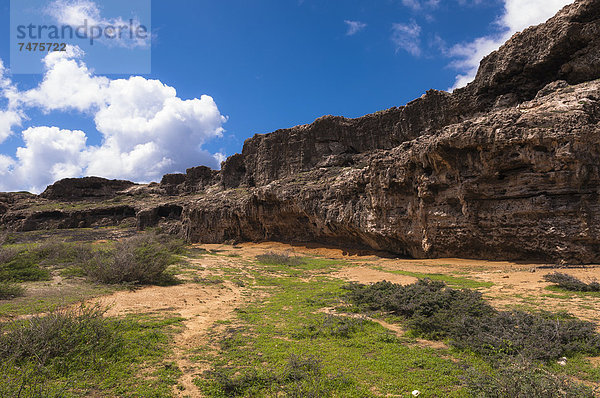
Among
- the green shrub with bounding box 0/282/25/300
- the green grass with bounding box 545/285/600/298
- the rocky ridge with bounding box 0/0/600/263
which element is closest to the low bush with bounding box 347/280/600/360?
the green grass with bounding box 545/285/600/298

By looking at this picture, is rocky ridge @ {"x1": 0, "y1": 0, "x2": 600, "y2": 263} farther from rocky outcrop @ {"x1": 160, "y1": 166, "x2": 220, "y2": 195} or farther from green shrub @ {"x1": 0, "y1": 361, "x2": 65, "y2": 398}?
rocky outcrop @ {"x1": 160, "y1": 166, "x2": 220, "y2": 195}

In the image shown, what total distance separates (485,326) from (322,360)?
3859 millimetres

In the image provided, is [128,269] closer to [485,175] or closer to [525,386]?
[525,386]

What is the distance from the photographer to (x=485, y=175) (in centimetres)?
1694

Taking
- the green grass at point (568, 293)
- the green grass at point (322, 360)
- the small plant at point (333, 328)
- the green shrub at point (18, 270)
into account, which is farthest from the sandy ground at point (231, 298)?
the green shrub at point (18, 270)

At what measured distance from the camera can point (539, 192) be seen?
50.4 feet

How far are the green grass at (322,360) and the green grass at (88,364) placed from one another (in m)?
0.83

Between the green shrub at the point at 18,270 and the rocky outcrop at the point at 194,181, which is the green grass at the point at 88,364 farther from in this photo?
the rocky outcrop at the point at 194,181

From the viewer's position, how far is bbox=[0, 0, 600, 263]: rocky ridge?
1456 centimetres

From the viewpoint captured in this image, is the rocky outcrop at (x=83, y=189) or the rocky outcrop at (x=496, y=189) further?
the rocky outcrop at (x=83, y=189)

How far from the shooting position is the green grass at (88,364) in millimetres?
4309

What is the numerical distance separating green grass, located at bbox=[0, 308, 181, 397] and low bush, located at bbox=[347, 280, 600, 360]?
19.3 ft

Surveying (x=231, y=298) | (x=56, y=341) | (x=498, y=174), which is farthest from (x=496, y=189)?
(x=56, y=341)

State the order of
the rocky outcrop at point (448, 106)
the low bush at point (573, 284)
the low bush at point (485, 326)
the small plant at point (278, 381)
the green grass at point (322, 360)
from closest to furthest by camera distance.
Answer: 1. the small plant at point (278, 381)
2. the green grass at point (322, 360)
3. the low bush at point (485, 326)
4. the low bush at point (573, 284)
5. the rocky outcrop at point (448, 106)
